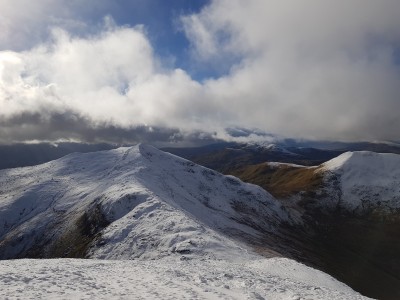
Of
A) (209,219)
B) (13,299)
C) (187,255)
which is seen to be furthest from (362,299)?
(209,219)

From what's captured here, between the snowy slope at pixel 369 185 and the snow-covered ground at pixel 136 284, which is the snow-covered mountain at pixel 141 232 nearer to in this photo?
the snow-covered ground at pixel 136 284

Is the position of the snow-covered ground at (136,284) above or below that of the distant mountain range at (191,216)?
above

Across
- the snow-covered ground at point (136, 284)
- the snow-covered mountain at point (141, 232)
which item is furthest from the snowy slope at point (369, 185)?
the snow-covered ground at point (136, 284)

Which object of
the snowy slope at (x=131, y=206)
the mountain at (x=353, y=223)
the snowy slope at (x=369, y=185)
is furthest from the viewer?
the snowy slope at (x=369, y=185)

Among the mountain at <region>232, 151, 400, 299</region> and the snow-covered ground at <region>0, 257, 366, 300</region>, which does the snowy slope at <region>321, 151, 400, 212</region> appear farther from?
the snow-covered ground at <region>0, 257, 366, 300</region>

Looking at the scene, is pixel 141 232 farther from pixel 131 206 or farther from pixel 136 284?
pixel 136 284

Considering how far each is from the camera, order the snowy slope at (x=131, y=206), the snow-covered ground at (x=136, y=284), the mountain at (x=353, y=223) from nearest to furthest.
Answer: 1. the snow-covered ground at (x=136, y=284)
2. the snowy slope at (x=131, y=206)
3. the mountain at (x=353, y=223)

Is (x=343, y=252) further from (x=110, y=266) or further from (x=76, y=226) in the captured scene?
(x=110, y=266)
